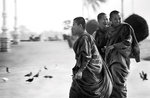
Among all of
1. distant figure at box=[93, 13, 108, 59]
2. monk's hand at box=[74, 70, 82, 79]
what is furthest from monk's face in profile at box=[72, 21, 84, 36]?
distant figure at box=[93, 13, 108, 59]

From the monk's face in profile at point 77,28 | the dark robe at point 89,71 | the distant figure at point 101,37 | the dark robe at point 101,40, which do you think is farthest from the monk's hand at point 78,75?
the dark robe at point 101,40

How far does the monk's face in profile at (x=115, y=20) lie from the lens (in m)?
7.08

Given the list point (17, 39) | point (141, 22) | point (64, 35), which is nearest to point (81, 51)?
point (141, 22)

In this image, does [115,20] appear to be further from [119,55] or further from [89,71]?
[89,71]

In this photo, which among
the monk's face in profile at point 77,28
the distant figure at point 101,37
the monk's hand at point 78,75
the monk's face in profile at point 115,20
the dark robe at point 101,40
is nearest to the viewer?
the monk's hand at point 78,75

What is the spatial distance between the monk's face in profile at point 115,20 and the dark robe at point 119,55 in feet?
0.23

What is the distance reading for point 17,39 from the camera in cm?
3183

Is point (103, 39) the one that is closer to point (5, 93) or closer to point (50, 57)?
point (5, 93)

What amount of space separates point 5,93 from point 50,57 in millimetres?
15273

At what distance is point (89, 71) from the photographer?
6148 millimetres

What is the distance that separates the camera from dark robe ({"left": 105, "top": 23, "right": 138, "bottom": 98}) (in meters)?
7.13

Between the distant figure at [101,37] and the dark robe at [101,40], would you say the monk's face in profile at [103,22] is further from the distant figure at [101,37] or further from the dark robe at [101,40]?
the dark robe at [101,40]

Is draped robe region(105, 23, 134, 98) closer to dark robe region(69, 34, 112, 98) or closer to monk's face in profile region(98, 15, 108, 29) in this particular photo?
monk's face in profile region(98, 15, 108, 29)

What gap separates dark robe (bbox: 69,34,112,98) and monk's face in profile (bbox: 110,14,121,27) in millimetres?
1120
